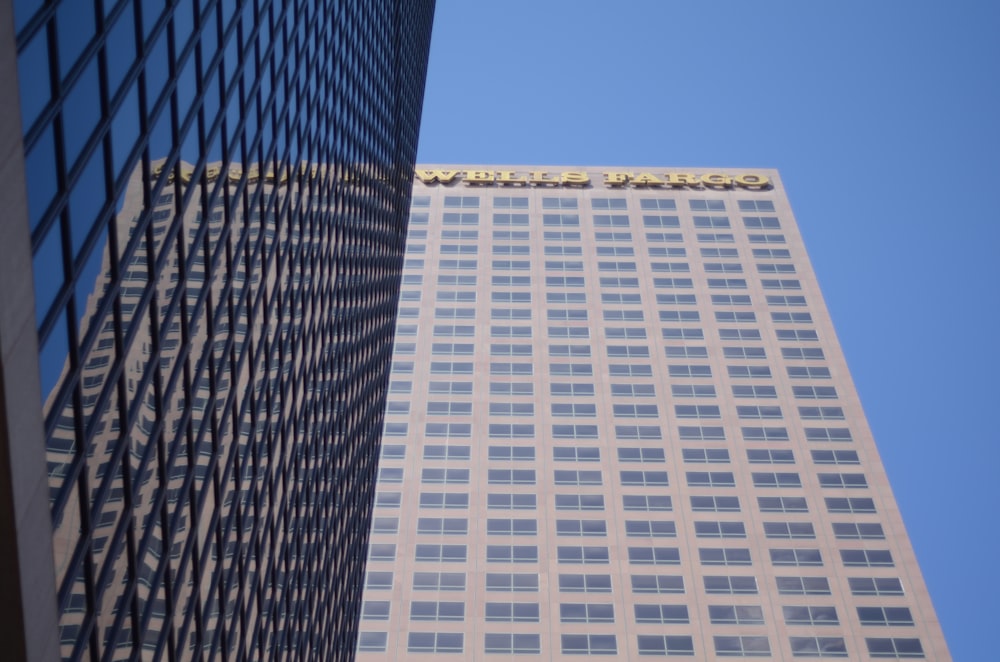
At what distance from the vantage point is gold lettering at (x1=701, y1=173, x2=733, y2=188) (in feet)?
467

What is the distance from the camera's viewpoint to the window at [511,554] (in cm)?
9875

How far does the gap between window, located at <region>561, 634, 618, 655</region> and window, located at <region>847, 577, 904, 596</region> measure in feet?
71.7

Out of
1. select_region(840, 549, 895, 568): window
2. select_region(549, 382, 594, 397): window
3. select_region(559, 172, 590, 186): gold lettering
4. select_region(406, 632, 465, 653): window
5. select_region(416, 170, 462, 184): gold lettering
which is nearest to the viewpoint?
select_region(406, 632, 465, 653): window

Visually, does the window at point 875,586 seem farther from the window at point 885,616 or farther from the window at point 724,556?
the window at point 724,556

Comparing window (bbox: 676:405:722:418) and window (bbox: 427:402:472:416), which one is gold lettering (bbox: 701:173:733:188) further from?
window (bbox: 427:402:472:416)

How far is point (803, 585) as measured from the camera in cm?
9644

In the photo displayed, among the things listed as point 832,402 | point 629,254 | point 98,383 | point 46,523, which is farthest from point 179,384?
point 629,254

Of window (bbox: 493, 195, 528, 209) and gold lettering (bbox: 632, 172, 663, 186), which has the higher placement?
gold lettering (bbox: 632, 172, 663, 186)

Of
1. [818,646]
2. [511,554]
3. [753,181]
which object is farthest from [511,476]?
[753,181]

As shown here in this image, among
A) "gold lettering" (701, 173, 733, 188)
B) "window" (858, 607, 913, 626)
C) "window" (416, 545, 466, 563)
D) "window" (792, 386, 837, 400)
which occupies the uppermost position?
"gold lettering" (701, 173, 733, 188)

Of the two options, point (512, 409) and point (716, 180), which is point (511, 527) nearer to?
point (512, 409)

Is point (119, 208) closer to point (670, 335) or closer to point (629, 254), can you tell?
point (670, 335)

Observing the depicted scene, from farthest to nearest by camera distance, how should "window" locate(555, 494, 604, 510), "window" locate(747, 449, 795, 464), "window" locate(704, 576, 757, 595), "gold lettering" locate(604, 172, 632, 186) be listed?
"gold lettering" locate(604, 172, 632, 186) < "window" locate(747, 449, 795, 464) < "window" locate(555, 494, 604, 510) < "window" locate(704, 576, 757, 595)

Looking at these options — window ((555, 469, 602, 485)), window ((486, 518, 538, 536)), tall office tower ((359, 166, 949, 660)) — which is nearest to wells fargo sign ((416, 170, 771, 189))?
tall office tower ((359, 166, 949, 660))
